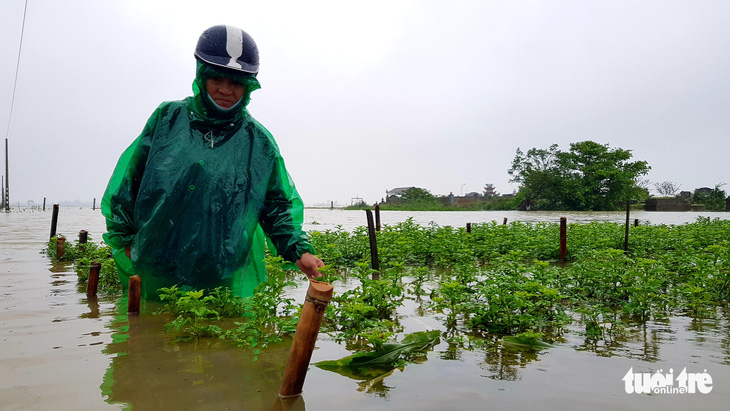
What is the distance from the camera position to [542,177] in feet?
181

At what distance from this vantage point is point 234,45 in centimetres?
351

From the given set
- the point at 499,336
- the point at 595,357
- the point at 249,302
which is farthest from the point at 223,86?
the point at 595,357

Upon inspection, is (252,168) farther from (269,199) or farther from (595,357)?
(595,357)

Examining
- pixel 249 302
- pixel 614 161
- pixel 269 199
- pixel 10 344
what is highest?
pixel 614 161

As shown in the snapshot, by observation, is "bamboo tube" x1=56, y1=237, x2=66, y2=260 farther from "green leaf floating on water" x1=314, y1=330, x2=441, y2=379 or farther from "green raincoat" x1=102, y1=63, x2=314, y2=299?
"green leaf floating on water" x1=314, y1=330, x2=441, y2=379

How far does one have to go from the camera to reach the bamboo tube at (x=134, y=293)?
3.99m

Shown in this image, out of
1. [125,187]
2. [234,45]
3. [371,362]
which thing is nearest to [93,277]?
[125,187]

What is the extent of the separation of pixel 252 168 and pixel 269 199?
30 cm

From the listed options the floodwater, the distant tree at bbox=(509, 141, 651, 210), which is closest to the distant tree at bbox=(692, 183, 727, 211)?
the distant tree at bbox=(509, 141, 651, 210)

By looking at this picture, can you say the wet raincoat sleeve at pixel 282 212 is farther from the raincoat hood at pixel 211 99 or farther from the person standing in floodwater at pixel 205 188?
the raincoat hood at pixel 211 99

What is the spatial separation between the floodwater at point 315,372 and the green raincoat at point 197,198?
648 millimetres

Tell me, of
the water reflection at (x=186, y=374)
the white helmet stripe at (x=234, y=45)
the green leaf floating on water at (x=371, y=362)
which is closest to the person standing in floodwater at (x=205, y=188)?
the white helmet stripe at (x=234, y=45)

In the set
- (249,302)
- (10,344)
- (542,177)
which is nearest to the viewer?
(10,344)

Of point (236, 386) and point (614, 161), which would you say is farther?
point (614, 161)
